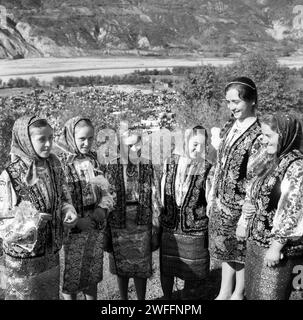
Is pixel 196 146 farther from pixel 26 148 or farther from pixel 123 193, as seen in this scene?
pixel 26 148

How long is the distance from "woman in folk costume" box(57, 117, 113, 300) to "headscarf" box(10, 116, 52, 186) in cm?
42

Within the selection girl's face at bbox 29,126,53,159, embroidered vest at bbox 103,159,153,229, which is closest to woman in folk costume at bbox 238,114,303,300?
embroidered vest at bbox 103,159,153,229

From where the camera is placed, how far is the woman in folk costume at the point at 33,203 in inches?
98.7

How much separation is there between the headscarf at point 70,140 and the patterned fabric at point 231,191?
95cm

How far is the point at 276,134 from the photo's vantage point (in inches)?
97.3

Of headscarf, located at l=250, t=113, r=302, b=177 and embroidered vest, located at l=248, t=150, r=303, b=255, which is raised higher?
headscarf, located at l=250, t=113, r=302, b=177

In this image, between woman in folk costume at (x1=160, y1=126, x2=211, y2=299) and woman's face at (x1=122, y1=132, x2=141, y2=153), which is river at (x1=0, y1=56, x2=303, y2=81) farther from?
woman in folk costume at (x1=160, y1=126, x2=211, y2=299)

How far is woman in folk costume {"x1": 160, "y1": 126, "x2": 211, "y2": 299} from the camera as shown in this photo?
3.13 meters

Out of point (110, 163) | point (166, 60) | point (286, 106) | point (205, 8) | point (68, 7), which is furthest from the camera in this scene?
point (205, 8)

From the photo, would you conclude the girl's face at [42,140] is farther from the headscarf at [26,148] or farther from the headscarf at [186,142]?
the headscarf at [186,142]

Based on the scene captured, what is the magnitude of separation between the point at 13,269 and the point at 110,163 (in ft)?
3.23

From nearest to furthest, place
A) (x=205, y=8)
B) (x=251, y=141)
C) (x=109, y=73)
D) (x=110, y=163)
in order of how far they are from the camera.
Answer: (x=251, y=141) < (x=110, y=163) < (x=109, y=73) < (x=205, y=8)

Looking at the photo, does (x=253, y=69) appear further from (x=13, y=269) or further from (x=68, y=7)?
(x=68, y=7)

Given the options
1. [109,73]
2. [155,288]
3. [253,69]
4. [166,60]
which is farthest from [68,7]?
[155,288]
